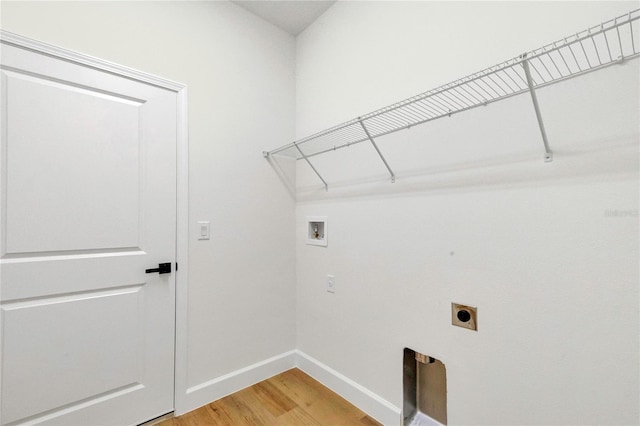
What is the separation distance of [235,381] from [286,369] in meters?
0.40

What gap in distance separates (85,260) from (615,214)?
2.21m

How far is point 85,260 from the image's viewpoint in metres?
1.44

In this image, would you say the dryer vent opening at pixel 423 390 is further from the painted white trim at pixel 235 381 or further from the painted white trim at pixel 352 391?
the painted white trim at pixel 235 381

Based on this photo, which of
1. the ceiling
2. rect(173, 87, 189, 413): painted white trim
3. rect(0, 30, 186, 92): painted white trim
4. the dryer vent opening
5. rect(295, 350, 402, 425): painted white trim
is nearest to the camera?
rect(0, 30, 186, 92): painted white trim

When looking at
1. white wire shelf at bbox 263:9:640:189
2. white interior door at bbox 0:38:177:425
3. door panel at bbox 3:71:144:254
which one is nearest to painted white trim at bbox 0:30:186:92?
white interior door at bbox 0:38:177:425

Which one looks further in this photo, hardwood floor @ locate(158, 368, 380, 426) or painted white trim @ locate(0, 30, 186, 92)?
hardwood floor @ locate(158, 368, 380, 426)

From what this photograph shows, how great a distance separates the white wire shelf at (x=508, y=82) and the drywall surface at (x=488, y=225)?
0.20 feet

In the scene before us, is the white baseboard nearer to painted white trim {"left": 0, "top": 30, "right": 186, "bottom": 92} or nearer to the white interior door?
the white interior door

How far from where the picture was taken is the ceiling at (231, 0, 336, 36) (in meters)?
1.97

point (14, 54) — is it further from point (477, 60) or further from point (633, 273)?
point (633, 273)

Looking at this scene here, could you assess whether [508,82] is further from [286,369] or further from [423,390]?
[286,369]

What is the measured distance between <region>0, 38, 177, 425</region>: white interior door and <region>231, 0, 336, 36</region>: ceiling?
89 cm

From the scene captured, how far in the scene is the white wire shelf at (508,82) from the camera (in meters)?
0.89

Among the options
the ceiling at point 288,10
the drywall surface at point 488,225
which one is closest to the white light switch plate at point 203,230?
the drywall surface at point 488,225
